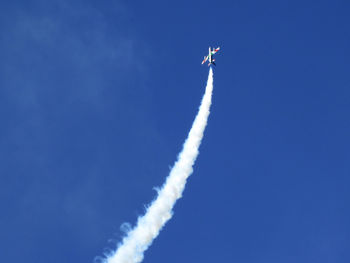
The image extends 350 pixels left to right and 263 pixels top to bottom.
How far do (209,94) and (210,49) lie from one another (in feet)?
25.9

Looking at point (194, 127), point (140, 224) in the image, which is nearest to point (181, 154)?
point (194, 127)

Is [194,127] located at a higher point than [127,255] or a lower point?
higher

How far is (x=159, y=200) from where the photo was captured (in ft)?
344

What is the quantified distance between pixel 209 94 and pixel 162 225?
20.6 m

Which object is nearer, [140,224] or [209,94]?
[140,224]

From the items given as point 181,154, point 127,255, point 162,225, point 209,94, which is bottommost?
point 127,255

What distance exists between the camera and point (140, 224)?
103 m

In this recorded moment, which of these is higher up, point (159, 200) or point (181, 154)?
point (181, 154)

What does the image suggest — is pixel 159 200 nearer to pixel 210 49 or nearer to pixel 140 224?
pixel 140 224

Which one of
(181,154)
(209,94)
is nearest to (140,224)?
(181,154)

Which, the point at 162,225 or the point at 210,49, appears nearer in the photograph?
the point at 162,225

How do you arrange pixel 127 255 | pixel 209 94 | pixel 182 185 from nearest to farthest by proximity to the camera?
1. pixel 127 255
2. pixel 182 185
3. pixel 209 94

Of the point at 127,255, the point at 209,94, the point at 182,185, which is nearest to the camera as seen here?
the point at 127,255

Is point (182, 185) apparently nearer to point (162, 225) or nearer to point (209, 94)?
point (162, 225)
